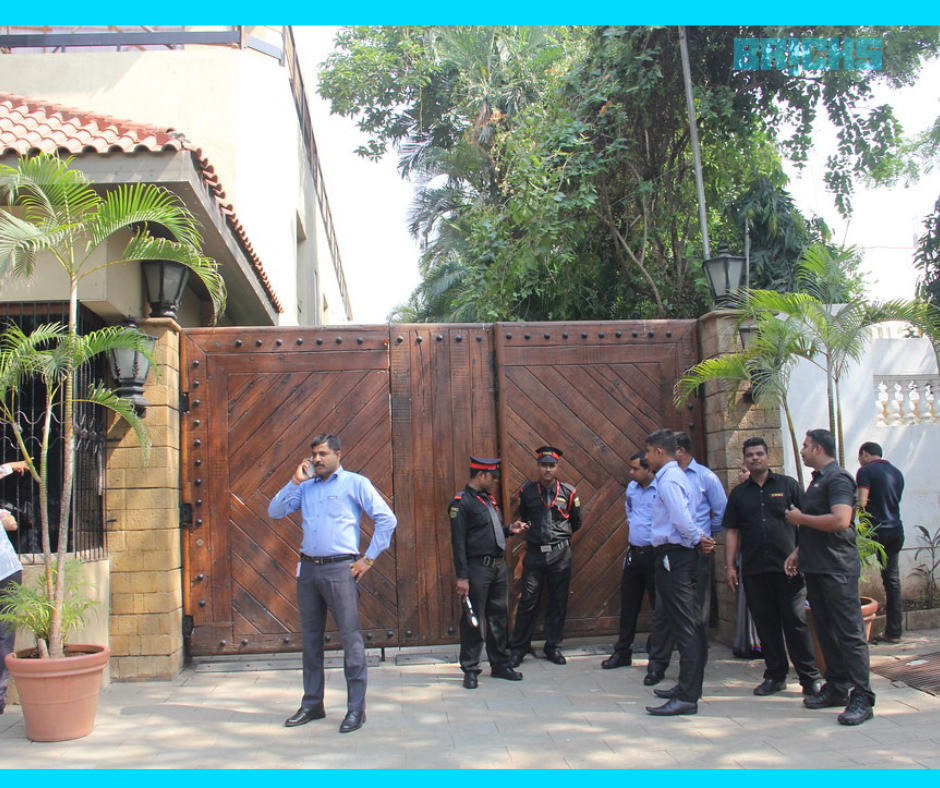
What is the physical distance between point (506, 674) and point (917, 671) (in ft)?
9.42

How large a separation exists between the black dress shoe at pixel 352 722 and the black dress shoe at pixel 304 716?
0.84ft

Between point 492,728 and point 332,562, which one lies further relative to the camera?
point 332,562

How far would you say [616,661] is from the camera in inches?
260

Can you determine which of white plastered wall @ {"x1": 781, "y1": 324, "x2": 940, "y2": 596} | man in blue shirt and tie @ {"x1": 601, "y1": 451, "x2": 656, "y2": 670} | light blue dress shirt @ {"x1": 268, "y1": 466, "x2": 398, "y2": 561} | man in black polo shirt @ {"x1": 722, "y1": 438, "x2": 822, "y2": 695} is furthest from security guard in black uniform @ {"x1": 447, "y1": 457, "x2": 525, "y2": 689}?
white plastered wall @ {"x1": 781, "y1": 324, "x2": 940, "y2": 596}

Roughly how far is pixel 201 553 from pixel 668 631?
3658mm

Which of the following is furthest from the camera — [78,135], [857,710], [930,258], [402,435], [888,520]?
[930,258]

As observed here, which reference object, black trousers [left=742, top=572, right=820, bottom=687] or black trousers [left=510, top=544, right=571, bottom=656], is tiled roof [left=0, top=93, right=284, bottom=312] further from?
black trousers [left=742, top=572, right=820, bottom=687]

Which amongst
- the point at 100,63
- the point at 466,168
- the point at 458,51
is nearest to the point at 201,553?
the point at 100,63

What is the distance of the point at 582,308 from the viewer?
12953mm

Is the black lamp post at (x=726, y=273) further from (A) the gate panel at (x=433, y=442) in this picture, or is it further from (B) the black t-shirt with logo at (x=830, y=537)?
(B) the black t-shirt with logo at (x=830, y=537)

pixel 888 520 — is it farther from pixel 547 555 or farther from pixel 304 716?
pixel 304 716

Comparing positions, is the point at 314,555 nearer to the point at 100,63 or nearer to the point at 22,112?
the point at 22,112

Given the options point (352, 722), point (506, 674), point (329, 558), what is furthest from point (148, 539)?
point (506, 674)

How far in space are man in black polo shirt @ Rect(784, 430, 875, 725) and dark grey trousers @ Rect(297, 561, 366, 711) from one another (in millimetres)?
2725
